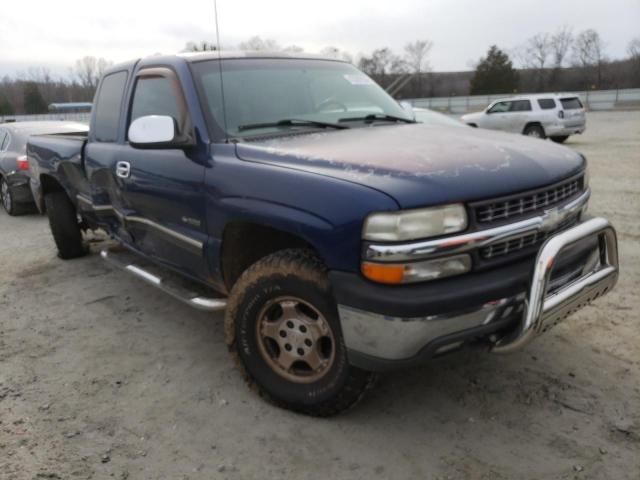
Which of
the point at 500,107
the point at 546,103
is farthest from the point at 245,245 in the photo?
the point at 500,107

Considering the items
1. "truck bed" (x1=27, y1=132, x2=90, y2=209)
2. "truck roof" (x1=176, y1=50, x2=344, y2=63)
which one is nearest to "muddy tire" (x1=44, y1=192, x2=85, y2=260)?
"truck bed" (x1=27, y1=132, x2=90, y2=209)

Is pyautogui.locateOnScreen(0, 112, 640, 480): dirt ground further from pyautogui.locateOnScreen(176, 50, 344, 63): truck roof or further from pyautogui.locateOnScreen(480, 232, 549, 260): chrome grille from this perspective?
pyautogui.locateOnScreen(176, 50, 344, 63): truck roof

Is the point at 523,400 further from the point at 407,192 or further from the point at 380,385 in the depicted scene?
the point at 407,192

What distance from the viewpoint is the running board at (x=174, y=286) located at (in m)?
3.33

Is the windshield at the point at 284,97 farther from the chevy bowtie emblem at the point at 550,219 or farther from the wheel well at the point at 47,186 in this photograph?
the wheel well at the point at 47,186

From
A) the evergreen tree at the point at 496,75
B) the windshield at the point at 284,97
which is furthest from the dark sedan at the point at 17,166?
the evergreen tree at the point at 496,75

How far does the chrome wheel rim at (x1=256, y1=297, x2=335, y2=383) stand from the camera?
2.76 meters

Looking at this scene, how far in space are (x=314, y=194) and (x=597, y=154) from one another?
42.7 feet

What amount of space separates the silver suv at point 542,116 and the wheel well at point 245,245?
16.5m

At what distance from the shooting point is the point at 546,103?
59.5ft

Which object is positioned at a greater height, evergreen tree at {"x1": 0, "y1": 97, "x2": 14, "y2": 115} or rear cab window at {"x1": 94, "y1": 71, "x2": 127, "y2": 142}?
evergreen tree at {"x1": 0, "y1": 97, "x2": 14, "y2": 115}

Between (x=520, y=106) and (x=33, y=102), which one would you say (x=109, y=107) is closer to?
(x=520, y=106)

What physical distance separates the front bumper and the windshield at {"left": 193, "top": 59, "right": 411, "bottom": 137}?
1.38 m

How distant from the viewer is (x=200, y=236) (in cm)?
330
